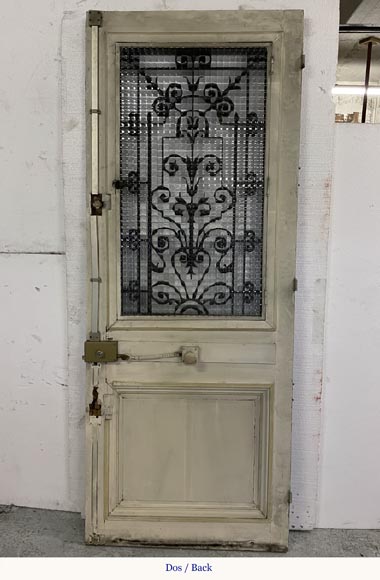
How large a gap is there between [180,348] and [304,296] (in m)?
0.53

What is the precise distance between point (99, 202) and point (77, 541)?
4.42 feet

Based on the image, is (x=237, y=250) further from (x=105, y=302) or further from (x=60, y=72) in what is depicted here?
(x=60, y=72)

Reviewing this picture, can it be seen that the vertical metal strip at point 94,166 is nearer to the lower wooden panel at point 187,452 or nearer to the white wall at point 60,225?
the white wall at point 60,225

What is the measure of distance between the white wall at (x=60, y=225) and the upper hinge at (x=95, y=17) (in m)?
0.09

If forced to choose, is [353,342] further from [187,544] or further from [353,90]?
[353,90]

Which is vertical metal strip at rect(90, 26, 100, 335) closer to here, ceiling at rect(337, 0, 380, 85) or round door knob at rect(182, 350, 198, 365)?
round door knob at rect(182, 350, 198, 365)

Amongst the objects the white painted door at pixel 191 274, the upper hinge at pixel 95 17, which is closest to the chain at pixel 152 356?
the white painted door at pixel 191 274

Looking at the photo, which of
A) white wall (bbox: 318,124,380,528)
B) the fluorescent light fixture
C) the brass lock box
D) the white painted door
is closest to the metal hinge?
the white painted door

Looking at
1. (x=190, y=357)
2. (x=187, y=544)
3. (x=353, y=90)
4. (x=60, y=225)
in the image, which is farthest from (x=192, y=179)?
(x=353, y=90)

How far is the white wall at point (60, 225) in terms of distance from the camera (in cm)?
187

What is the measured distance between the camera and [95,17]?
A: 1.78 m

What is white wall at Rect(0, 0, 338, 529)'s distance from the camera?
1867 millimetres

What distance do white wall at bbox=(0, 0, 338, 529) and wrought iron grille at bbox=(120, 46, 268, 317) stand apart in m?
0.19

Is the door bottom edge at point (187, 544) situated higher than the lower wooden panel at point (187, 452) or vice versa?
the lower wooden panel at point (187, 452)
